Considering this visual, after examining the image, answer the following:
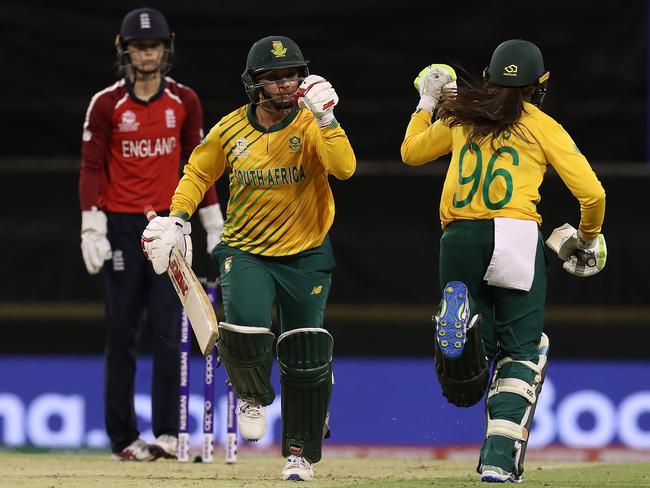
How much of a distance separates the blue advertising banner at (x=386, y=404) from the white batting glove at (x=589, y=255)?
276 centimetres

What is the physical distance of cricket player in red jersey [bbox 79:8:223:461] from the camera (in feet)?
22.7

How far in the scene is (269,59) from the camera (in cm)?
579

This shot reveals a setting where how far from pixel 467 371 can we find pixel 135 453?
1.87 meters

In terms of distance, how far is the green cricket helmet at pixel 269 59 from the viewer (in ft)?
19.0

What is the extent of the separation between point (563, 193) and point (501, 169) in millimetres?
3635

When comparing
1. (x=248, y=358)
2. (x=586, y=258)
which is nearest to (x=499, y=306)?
(x=586, y=258)

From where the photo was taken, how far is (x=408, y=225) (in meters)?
9.13

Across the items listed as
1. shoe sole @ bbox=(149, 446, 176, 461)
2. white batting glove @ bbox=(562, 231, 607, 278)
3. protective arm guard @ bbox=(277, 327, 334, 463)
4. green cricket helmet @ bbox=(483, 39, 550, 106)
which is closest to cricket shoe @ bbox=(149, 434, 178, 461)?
shoe sole @ bbox=(149, 446, 176, 461)

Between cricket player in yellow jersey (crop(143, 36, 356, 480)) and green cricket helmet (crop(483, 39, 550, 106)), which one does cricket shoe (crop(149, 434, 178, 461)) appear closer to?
cricket player in yellow jersey (crop(143, 36, 356, 480))

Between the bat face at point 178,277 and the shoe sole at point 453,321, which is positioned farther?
the bat face at point 178,277

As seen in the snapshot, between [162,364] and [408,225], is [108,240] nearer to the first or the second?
[162,364]

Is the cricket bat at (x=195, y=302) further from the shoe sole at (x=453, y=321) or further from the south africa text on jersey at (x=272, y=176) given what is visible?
the shoe sole at (x=453, y=321)

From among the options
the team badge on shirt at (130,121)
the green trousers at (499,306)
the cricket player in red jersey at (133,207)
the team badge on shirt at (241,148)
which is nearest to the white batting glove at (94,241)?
the cricket player in red jersey at (133,207)

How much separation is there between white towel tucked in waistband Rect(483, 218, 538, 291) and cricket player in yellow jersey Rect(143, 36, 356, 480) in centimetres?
69
